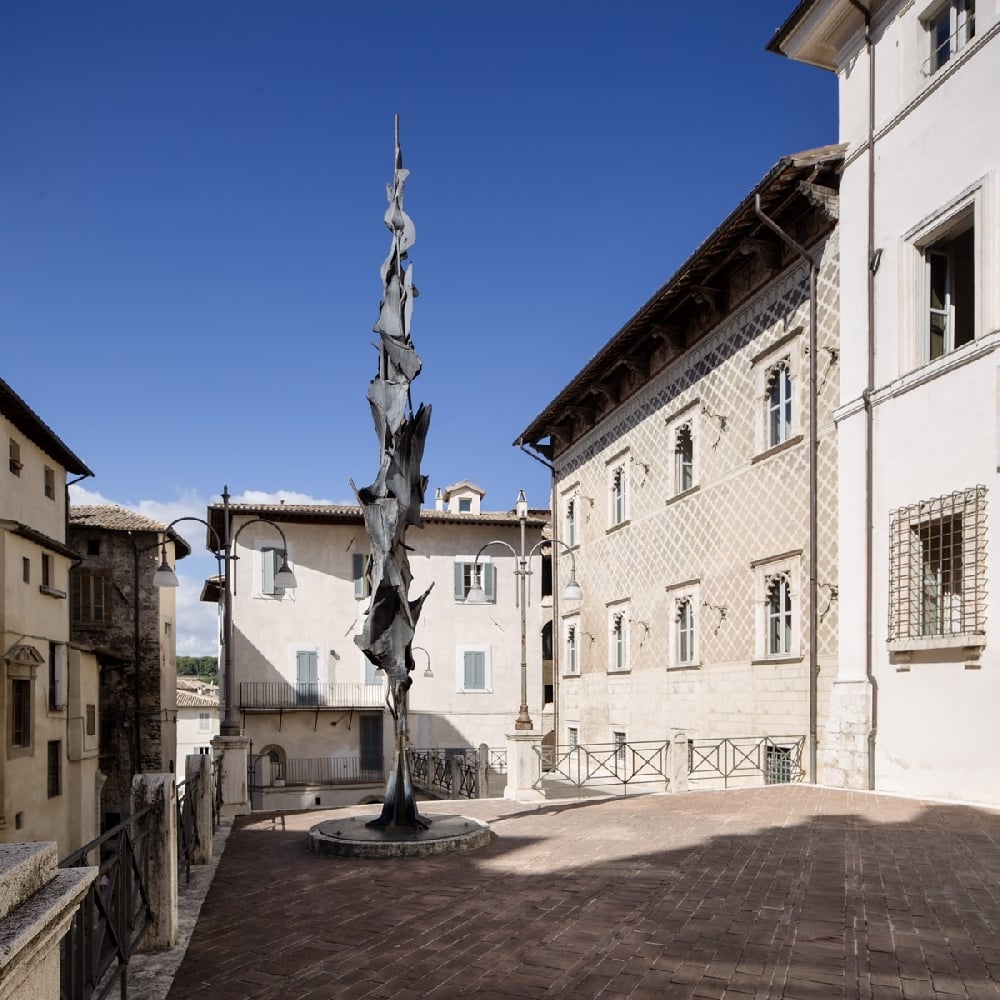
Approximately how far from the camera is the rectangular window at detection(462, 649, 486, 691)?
3388cm

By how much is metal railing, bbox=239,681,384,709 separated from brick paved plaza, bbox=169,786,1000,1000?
22.6 m

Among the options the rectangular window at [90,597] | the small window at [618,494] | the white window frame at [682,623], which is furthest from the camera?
the rectangular window at [90,597]

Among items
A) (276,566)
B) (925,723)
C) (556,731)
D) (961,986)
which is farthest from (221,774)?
(276,566)

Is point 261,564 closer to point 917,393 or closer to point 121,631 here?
point 121,631

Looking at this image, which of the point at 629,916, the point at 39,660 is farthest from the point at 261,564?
the point at 629,916

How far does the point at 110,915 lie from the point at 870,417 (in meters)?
12.2

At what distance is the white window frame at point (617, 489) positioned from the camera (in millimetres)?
23406

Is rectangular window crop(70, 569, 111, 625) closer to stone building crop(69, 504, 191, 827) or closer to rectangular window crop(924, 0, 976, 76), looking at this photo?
stone building crop(69, 504, 191, 827)

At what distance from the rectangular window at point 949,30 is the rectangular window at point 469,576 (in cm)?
2357

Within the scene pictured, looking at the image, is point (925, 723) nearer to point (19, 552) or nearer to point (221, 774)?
point (221, 774)

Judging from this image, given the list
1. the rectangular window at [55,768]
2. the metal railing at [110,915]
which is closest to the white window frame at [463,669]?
the rectangular window at [55,768]

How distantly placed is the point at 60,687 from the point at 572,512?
48.2ft

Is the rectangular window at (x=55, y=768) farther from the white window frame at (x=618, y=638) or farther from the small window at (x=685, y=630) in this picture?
the small window at (x=685, y=630)

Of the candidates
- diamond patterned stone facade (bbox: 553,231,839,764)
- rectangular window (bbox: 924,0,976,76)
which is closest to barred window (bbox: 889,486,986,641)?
diamond patterned stone facade (bbox: 553,231,839,764)
